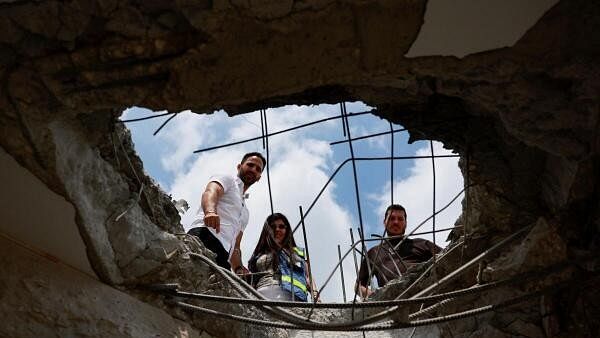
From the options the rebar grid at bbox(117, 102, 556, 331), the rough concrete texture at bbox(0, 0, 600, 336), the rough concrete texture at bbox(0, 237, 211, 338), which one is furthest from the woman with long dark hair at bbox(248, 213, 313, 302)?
the rough concrete texture at bbox(0, 0, 600, 336)

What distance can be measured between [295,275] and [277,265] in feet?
0.50

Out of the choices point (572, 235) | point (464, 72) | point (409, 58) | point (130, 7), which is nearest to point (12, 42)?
point (130, 7)

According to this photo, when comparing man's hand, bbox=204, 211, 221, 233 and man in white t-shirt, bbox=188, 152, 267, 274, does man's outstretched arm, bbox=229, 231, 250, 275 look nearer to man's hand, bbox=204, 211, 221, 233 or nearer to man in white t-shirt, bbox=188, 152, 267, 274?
man in white t-shirt, bbox=188, 152, 267, 274

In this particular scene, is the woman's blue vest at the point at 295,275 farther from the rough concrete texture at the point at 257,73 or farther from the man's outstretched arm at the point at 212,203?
the rough concrete texture at the point at 257,73

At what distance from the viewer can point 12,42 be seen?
2039 millimetres

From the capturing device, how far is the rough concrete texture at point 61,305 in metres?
2.15

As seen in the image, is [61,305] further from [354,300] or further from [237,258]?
[237,258]

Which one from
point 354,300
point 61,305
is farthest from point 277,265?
point 61,305

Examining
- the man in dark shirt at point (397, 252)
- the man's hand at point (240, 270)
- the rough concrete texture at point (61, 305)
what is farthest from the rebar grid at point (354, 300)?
the man's hand at point (240, 270)

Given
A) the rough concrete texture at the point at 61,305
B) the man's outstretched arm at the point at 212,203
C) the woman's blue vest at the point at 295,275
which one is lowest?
the rough concrete texture at the point at 61,305

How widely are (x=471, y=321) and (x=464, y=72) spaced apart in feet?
4.91

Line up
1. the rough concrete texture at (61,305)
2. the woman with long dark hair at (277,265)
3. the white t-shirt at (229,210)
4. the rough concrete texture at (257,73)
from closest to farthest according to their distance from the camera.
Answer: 1. the rough concrete texture at (257,73)
2. the rough concrete texture at (61,305)
3. the white t-shirt at (229,210)
4. the woman with long dark hair at (277,265)

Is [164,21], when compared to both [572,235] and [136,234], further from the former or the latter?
[572,235]

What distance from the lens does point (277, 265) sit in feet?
13.1
